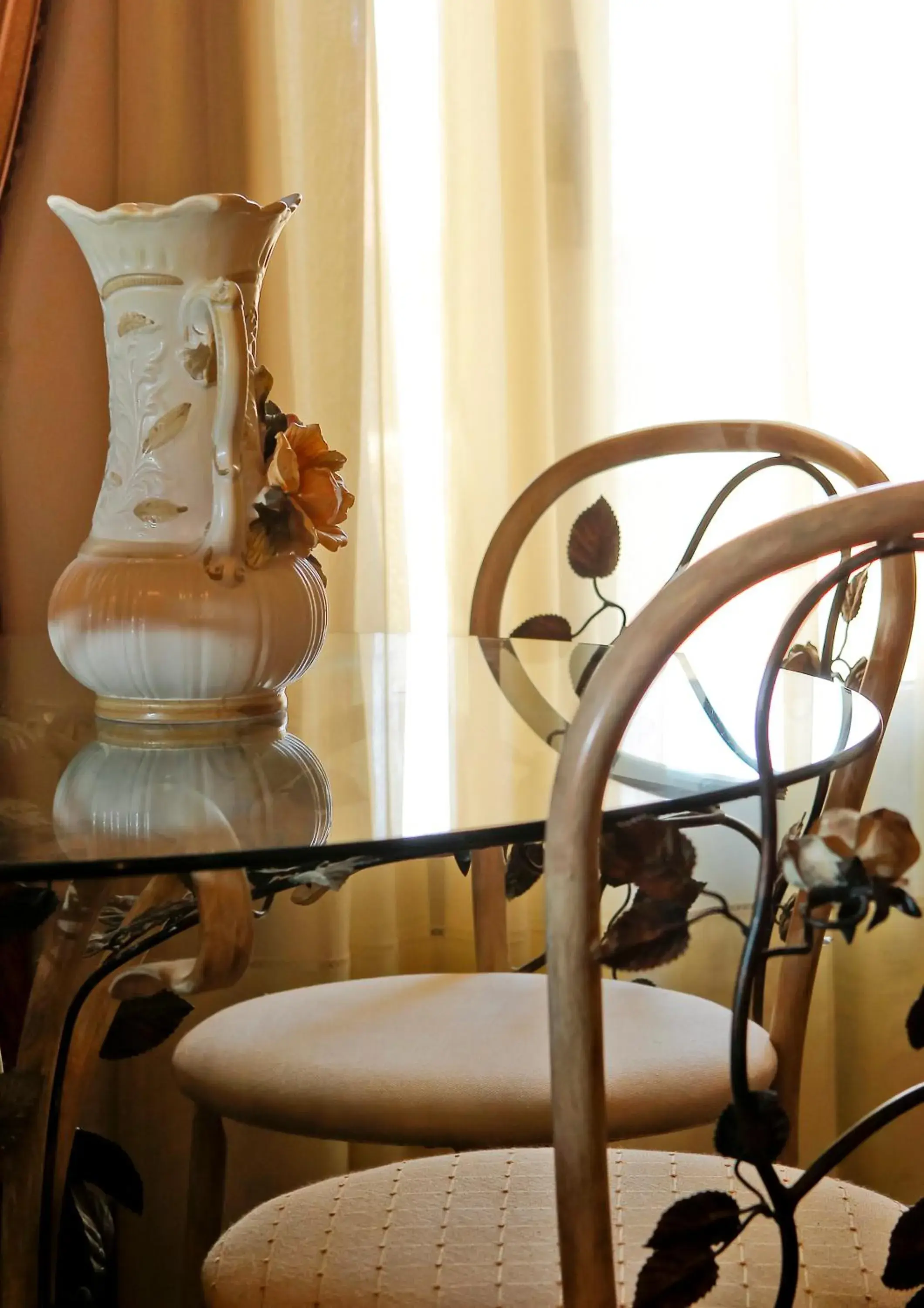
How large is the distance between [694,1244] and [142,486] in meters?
0.61

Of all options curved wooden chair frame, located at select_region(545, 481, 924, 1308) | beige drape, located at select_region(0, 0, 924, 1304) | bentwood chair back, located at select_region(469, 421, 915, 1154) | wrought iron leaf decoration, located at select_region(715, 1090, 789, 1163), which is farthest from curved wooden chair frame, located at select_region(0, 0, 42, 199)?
wrought iron leaf decoration, located at select_region(715, 1090, 789, 1163)

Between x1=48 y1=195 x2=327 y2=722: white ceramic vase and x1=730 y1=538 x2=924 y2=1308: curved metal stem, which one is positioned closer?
x1=730 y1=538 x2=924 y2=1308: curved metal stem

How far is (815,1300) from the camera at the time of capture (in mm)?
748

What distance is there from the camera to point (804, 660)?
1.50m

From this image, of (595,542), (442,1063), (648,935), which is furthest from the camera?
(595,542)

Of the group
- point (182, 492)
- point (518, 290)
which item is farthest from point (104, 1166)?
point (518, 290)

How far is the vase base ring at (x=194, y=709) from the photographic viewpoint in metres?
0.93

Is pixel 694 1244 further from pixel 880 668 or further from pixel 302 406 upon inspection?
pixel 302 406

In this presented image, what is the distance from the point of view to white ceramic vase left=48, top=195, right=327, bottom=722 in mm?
882

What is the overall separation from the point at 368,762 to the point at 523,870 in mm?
366

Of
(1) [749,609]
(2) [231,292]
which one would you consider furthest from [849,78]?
(2) [231,292]

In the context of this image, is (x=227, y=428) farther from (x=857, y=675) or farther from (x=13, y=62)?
(x=13, y=62)

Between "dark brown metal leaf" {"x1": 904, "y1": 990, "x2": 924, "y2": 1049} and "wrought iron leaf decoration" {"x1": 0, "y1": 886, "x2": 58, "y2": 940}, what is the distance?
0.44 meters

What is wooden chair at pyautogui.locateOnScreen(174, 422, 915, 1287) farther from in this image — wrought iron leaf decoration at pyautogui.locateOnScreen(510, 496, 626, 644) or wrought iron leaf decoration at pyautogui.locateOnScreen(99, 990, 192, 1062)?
wrought iron leaf decoration at pyautogui.locateOnScreen(99, 990, 192, 1062)
